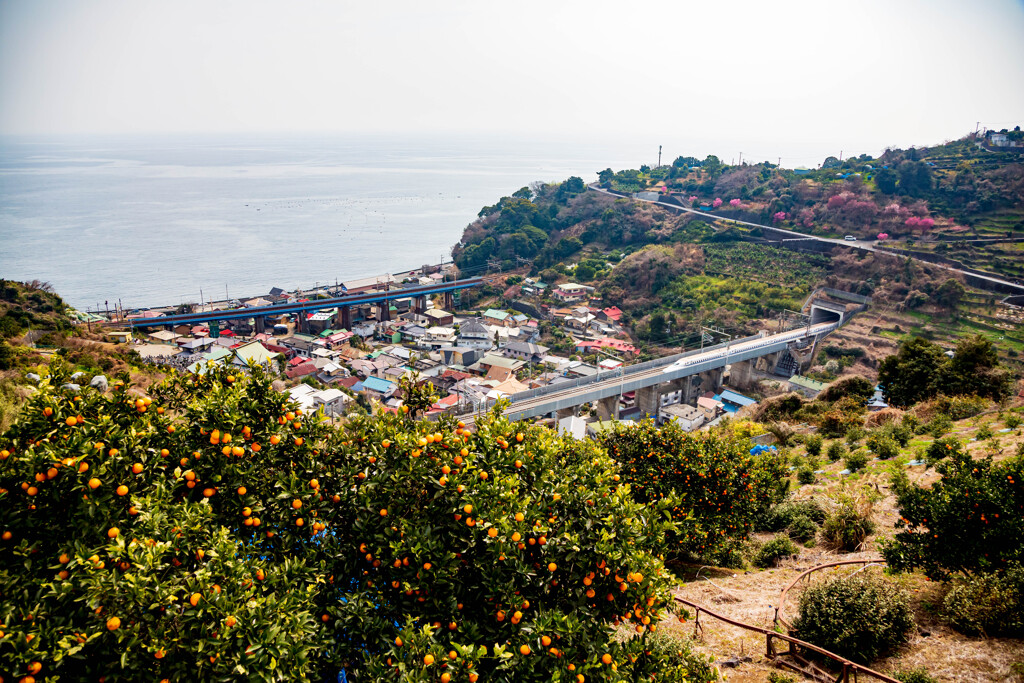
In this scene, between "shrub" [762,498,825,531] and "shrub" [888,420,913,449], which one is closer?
"shrub" [762,498,825,531]

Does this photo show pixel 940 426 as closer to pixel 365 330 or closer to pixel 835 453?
pixel 835 453

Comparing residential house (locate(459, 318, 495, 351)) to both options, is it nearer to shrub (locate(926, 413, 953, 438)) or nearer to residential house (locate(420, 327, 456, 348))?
residential house (locate(420, 327, 456, 348))

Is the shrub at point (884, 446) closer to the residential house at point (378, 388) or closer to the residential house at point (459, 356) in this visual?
the residential house at point (378, 388)

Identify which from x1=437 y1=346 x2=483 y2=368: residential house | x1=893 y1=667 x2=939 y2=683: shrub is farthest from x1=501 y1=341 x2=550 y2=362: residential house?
x1=893 y1=667 x2=939 y2=683: shrub

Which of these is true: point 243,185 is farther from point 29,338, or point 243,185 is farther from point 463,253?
point 29,338

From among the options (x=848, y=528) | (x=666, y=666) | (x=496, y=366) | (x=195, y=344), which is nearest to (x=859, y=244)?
(x=496, y=366)

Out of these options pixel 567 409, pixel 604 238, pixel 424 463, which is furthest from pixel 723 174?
pixel 424 463


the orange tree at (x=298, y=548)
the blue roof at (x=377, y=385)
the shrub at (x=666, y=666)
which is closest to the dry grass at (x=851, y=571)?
the shrub at (x=666, y=666)
